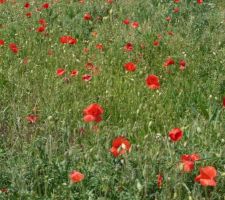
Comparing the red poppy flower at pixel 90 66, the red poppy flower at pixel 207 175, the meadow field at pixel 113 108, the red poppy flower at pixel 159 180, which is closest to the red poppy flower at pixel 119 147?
the meadow field at pixel 113 108

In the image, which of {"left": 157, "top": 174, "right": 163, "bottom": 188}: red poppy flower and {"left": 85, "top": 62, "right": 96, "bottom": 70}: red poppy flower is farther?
{"left": 85, "top": 62, "right": 96, "bottom": 70}: red poppy flower

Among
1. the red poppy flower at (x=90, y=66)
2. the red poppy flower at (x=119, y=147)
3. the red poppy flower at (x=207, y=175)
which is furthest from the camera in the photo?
the red poppy flower at (x=90, y=66)

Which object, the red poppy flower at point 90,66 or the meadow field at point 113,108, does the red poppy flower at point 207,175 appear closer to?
the meadow field at point 113,108

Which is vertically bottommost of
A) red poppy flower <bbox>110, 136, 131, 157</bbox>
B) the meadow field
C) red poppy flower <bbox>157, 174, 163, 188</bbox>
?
the meadow field

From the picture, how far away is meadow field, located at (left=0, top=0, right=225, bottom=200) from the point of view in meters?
2.52

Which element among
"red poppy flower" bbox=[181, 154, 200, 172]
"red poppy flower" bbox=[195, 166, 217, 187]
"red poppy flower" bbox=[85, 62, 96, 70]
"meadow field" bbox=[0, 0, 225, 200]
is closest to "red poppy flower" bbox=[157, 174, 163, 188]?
"meadow field" bbox=[0, 0, 225, 200]

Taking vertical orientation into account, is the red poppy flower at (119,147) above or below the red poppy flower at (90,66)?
above

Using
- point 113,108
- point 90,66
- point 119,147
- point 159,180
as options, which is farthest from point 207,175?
point 90,66

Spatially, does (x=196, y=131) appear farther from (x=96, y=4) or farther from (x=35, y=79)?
(x=96, y=4)

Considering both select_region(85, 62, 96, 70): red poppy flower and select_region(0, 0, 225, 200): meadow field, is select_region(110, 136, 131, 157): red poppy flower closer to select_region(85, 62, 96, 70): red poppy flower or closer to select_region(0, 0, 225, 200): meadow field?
select_region(0, 0, 225, 200): meadow field

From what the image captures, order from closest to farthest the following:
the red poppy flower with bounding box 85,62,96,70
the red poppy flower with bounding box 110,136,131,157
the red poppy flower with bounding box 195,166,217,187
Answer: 1. the red poppy flower with bounding box 195,166,217,187
2. the red poppy flower with bounding box 110,136,131,157
3. the red poppy flower with bounding box 85,62,96,70

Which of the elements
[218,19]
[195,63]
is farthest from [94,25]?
[195,63]

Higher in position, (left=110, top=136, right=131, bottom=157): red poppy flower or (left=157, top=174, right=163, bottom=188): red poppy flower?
(left=110, top=136, right=131, bottom=157): red poppy flower

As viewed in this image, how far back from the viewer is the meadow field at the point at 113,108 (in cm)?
252
